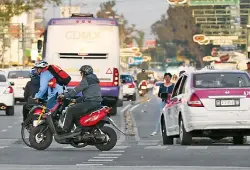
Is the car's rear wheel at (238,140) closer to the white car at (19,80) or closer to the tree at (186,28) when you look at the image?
the white car at (19,80)

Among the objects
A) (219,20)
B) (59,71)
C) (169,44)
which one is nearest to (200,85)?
(59,71)

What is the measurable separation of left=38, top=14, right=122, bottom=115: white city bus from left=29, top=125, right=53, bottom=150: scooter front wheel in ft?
60.0

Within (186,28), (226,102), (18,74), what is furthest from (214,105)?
(186,28)

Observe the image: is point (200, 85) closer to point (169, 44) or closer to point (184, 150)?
point (184, 150)

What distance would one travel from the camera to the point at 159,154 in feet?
68.2

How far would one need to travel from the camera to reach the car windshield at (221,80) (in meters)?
23.5

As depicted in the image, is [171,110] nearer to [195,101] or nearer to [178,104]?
[178,104]

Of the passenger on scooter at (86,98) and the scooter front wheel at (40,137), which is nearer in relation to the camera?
the passenger on scooter at (86,98)

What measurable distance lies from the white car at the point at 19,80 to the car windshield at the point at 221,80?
1247 inches

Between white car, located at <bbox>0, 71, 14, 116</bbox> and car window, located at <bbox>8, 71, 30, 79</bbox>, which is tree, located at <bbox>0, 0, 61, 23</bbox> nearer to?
car window, located at <bbox>8, 71, 30, 79</bbox>

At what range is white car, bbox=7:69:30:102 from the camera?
55219 millimetres

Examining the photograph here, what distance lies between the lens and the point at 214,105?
2316 cm

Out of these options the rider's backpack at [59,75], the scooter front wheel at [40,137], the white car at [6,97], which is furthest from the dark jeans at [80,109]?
the white car at [6,97]

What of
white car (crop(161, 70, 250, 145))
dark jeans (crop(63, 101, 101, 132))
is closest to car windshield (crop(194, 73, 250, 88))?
white car (crop(161, 70, 250, 145))
